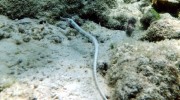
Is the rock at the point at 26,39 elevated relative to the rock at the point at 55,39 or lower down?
elevated

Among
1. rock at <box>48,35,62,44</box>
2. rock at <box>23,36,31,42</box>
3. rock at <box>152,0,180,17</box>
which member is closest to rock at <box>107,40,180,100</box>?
rock at <box>48,35,62,44</box>

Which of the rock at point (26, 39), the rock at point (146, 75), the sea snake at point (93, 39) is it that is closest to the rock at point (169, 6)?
the sea snake at point (93, 39)

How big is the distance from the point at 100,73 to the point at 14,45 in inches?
49.2

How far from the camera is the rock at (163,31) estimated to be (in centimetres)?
340

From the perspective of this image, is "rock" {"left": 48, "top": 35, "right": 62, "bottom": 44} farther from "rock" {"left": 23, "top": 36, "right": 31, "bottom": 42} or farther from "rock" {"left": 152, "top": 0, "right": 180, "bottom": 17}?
"rock" {"left": 152, "top": 0, "right": 180, "bottom": 17}

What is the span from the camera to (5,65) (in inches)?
117

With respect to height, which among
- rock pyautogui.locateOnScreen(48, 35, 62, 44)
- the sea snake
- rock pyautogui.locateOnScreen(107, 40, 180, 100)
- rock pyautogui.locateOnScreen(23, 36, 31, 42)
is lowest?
the sea snake

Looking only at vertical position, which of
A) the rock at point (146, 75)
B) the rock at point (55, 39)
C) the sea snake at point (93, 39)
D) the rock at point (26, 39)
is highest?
the rock at point (146, 75)

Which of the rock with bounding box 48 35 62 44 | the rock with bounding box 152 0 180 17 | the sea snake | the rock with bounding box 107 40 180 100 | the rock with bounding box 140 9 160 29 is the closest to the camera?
the rock with bounding box 107 40 180 100

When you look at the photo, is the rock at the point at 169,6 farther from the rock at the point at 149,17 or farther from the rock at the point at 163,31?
the rock at the point at 163,31

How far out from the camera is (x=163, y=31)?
348 cm

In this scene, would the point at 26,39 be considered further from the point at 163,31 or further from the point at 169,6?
the point at 169,6

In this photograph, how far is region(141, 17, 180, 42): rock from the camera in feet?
11.2

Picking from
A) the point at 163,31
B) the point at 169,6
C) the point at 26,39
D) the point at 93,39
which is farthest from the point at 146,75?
the point at 169,6
